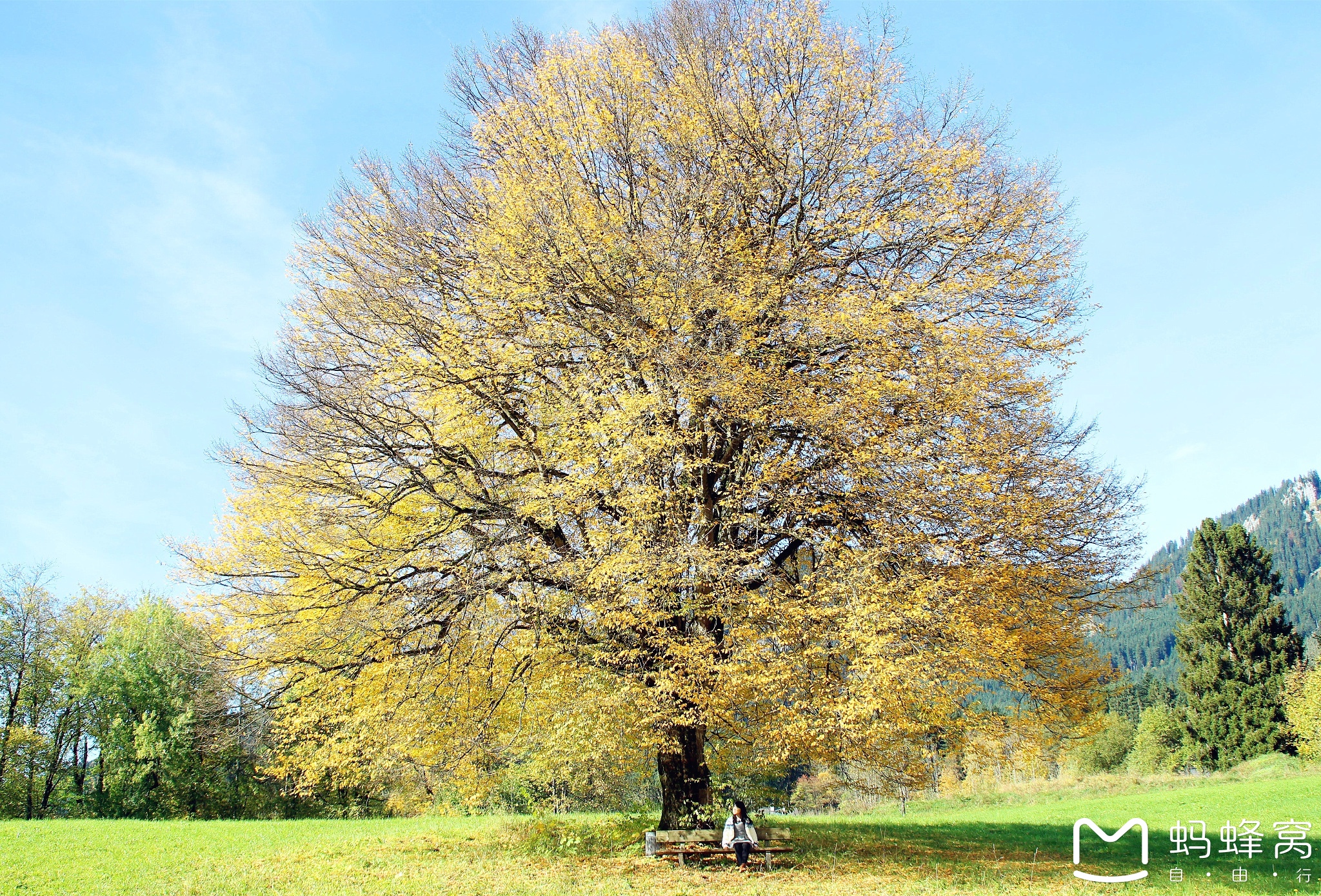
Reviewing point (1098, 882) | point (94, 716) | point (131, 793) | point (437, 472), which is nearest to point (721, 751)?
point (1098, 882)

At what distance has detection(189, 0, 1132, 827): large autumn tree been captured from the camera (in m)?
10.6

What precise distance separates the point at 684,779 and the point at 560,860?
2223mm

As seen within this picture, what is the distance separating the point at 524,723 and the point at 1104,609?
910cm

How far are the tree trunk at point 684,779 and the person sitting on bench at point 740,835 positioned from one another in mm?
1210

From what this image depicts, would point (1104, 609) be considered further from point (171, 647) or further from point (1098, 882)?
point (171, 647)

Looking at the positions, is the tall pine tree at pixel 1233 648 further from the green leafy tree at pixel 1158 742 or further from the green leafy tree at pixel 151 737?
the green leafy tree at pixel 151 737

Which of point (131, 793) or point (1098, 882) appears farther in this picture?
point (131, 793)

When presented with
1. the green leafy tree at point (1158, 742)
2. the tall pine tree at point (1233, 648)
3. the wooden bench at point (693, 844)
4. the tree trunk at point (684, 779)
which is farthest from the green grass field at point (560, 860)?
the green leafy tree at point (1158, 742)

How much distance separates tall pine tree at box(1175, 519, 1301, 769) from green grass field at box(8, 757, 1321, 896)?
2711 cm

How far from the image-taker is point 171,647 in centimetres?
2756

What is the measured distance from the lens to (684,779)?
40.9 ft

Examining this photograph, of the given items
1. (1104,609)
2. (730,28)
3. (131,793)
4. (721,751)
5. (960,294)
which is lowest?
(131,793)

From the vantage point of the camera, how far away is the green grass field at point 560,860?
9727mm

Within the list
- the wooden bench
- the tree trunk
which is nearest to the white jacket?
the wooden bench
